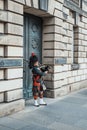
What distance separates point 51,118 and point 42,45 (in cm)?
413

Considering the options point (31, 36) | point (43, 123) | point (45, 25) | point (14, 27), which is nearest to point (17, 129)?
point (43, 123)

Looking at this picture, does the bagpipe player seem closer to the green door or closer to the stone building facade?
the stone building facade

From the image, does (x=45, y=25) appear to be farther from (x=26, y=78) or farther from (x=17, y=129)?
(x=17, y=129)

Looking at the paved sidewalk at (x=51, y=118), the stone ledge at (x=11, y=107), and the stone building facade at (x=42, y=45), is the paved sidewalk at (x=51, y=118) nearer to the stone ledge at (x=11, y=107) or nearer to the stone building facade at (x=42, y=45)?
the stone ledge at (x=11, y=107)

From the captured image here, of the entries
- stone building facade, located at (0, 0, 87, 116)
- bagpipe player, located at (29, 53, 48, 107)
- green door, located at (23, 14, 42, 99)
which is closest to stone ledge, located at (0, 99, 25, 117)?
stone building facade, located at (0, 0, 87, 116)

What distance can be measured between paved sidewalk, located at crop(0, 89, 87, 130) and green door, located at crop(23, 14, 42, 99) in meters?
0.69

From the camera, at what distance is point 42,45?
11.0 metres

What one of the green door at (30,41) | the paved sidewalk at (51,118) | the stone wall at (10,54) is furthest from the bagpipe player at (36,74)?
the green door at (30,41)

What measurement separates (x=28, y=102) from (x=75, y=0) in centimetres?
619

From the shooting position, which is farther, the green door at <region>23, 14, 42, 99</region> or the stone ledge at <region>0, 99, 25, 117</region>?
the green door at <region>23, 14, 42, 99</region>

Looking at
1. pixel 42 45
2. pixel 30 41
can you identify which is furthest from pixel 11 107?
pixel 42 45

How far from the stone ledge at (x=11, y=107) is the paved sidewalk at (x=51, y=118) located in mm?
143

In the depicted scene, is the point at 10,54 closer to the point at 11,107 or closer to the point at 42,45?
the point at 11,107

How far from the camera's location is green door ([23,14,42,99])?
996 centimetres
